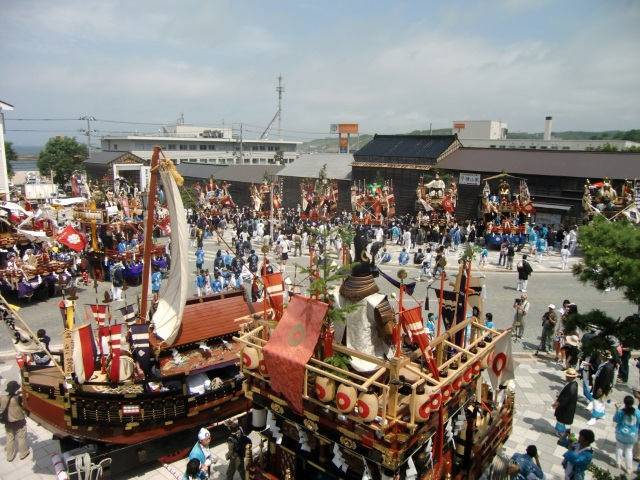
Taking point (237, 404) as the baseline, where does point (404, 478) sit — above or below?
above

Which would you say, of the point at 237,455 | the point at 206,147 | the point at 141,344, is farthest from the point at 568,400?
the point at 206,147

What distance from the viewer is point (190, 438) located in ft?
35.9

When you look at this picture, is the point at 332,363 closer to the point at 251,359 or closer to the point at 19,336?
the point at 251,359

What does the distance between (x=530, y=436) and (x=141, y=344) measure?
10050 mm

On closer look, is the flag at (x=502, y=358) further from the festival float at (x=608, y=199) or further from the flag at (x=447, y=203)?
the flag at (x=447, y=203)

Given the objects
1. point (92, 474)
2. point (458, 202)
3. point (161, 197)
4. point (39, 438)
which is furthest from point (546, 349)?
point (161, 197)

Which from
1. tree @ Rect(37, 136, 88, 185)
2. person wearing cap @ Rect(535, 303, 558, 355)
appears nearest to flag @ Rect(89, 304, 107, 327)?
A: person wearing cap @ Rect(535, 303, 558, 355)

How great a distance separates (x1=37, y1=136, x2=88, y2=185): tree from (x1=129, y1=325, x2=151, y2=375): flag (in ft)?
241

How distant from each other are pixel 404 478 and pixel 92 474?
21.8 feet

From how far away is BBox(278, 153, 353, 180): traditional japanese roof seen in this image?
53.4 meters

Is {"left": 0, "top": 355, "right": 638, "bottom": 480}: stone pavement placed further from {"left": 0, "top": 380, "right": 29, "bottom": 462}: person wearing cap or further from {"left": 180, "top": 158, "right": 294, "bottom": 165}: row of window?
{"left": 180, "top": 158, "right": 294, "bottom": 165}: row of window

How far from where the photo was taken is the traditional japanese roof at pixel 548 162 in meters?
34.2

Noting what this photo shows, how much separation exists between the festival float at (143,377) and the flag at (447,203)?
86.2 ft

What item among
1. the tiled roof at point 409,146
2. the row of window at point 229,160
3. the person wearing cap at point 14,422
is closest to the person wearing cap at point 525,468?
the person wearing cap at point 14,422
